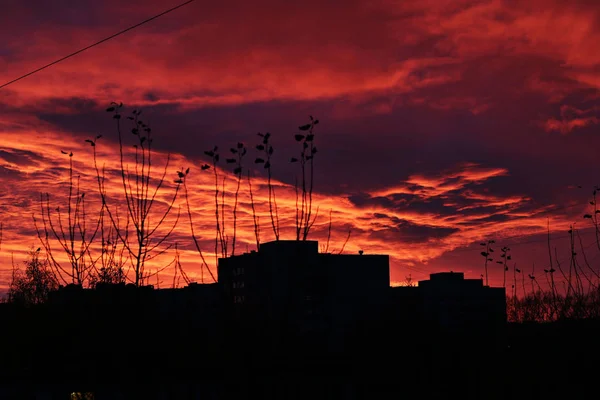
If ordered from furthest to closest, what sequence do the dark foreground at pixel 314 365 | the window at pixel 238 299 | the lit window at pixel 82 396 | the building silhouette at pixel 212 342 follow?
1. the window at pixel 238 299
2. the lit window at pixel 82 396
3. the building silhouette at pixel 212 342
4. the dark foreground at pixel 314 365

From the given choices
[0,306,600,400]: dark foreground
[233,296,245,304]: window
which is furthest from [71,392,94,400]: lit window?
[233,296,245,304]: window

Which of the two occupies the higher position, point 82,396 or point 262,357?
point 262,357

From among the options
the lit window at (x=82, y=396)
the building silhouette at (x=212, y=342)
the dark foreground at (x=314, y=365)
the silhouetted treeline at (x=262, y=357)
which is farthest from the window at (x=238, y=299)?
the lit window at (x=82, y=396)

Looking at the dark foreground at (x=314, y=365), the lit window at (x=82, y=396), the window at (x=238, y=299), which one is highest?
the window at (x=238, y=299)

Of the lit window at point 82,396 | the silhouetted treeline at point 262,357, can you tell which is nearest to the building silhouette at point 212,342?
the silhouetted treeline at point 262,357

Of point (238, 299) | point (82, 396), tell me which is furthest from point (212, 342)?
point (82, 396)

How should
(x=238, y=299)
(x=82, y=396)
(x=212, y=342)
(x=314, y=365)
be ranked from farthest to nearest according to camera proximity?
(x=238, y=299) < (x=82, y=396) < (x=212, y=342) < (x=314, y=365)

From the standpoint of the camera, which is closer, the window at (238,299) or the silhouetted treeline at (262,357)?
the silhouetted treeline at (262,357)

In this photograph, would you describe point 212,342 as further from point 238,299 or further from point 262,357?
point 238,299

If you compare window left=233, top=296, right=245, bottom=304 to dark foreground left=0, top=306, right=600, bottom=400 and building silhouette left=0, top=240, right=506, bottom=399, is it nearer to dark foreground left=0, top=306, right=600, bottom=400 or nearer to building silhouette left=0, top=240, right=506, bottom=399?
building silhouette left=0, top=240, right=506, bottom=399

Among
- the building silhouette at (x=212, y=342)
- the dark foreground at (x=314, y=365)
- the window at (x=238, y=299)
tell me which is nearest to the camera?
the dark foreground at (x=314, y=365)

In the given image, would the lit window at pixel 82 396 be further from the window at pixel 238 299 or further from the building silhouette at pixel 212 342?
the window at pixel 238 299

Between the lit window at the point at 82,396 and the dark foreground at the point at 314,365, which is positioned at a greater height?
the dark foreground at the point at 314,365

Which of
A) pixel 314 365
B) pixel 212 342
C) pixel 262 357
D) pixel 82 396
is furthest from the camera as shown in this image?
pixel 82 396
